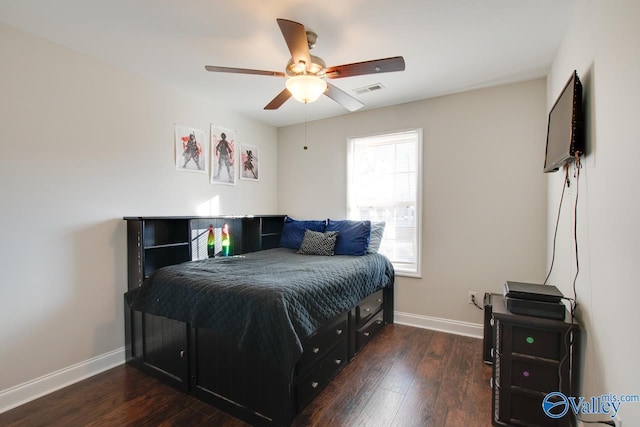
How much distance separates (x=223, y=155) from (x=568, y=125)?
10.2ft

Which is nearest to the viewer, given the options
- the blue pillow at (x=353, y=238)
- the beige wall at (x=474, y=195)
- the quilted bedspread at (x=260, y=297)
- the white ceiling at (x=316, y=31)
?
the quilted bedspread at (x=260, y=297)

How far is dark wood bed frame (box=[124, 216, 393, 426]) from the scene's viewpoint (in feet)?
5.57

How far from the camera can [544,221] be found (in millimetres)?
2656

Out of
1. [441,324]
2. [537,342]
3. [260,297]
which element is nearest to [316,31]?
[260,297]

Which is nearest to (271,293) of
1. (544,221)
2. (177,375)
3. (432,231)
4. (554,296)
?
(177,375)

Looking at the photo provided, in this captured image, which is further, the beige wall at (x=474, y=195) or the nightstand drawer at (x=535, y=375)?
the beige wall at (x=474, y=195)

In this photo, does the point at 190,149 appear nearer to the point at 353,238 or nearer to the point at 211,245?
the point at 211,245

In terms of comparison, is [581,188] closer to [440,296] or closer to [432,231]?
[432,231]

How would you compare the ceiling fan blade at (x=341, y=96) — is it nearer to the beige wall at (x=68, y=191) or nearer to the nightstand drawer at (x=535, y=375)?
the beige wall at (x=68, y=191)

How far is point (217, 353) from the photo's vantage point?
1.88m

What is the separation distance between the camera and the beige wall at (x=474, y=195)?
8.91ft

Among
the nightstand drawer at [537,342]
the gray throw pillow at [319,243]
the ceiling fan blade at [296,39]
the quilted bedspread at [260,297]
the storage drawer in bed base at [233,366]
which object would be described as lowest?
the storage drawer in bed base at [233,366]

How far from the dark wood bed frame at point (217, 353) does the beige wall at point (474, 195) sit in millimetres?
778

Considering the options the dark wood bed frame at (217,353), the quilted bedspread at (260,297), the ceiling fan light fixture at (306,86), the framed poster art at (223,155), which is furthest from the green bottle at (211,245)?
the ceiling fan light fixture at (306,86)
